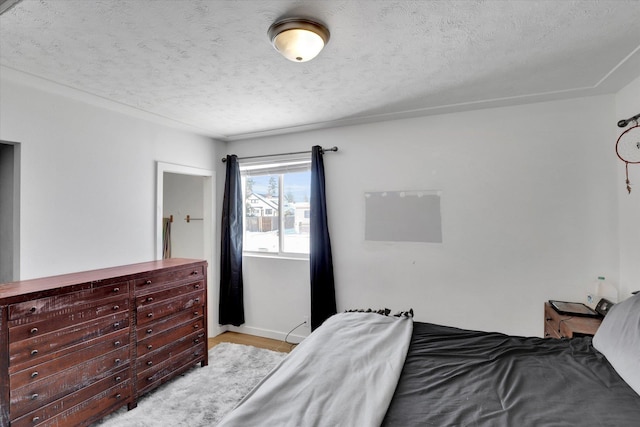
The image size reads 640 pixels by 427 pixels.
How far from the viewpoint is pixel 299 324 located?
3559 millimetres

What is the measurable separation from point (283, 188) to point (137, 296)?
6.55 ft

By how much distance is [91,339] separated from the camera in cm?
206

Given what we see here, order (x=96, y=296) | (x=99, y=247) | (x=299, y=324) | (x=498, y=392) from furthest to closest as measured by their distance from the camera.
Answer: (x=299, y=324)
(x=99, y=247)
(x=96, y=296)
(x=498, y=392)

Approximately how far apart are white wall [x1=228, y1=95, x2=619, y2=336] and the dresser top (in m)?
1.78

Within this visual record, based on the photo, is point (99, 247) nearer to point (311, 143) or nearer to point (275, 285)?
point (275, 285)

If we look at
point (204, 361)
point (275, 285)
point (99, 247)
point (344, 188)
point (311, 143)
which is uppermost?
point (311, 143)

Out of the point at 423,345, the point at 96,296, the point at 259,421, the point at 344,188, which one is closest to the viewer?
the point at 259,421

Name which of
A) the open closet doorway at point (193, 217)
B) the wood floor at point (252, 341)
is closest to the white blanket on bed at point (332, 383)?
the wood floor at point (252, 341)

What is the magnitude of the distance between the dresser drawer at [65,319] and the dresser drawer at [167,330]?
31 centimetres

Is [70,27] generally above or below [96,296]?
above

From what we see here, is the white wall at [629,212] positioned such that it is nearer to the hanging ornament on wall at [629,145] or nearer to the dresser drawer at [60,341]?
the hanging ornament on wall at [629,145]

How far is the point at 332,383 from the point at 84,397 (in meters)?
1.89

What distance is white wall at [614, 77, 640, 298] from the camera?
84.0 inches

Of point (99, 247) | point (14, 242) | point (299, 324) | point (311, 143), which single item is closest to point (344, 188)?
point (311, 143)
